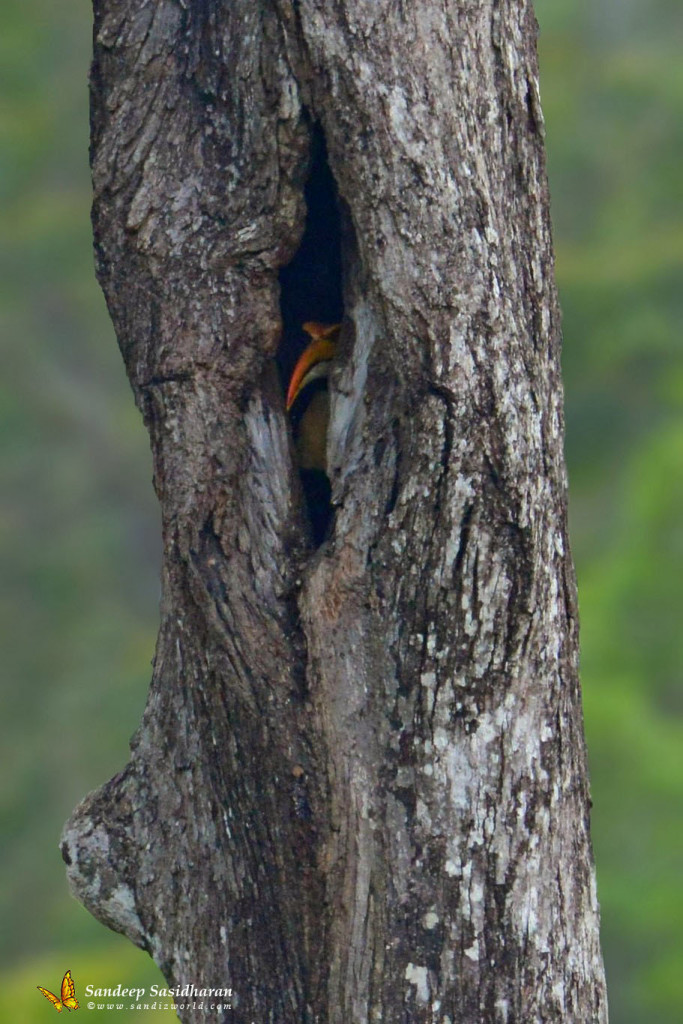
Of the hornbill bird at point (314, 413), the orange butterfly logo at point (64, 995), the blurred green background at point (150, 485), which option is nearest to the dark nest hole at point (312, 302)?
the hornbill bird at point (314, 413)

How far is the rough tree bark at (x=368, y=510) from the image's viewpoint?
1593 mm

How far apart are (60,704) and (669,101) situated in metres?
3.69

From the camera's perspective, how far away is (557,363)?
5.76 feet

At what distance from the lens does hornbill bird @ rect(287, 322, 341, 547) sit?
5.98 feet

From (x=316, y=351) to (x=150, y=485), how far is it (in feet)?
11.2

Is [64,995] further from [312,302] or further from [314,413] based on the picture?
[312,302]

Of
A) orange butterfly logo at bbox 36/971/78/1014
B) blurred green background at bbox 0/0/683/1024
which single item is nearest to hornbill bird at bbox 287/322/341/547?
orange butterfly logo at bbox 36/971/78/1014

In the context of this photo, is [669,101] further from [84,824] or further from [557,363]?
[84,824]

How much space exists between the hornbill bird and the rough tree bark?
0.07 m

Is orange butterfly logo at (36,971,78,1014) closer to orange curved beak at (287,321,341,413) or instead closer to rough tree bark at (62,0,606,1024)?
rough tree bark at (62,0,606,1024)

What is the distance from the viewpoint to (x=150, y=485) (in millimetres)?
5145

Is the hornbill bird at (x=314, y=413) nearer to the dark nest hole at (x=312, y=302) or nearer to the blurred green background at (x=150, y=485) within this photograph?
the dark nest hole at (x=312, y=302)

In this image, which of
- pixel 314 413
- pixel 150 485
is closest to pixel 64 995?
pixel 314 413

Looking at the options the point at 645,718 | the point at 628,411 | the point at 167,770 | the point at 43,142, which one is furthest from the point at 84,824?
the point at 43,142
